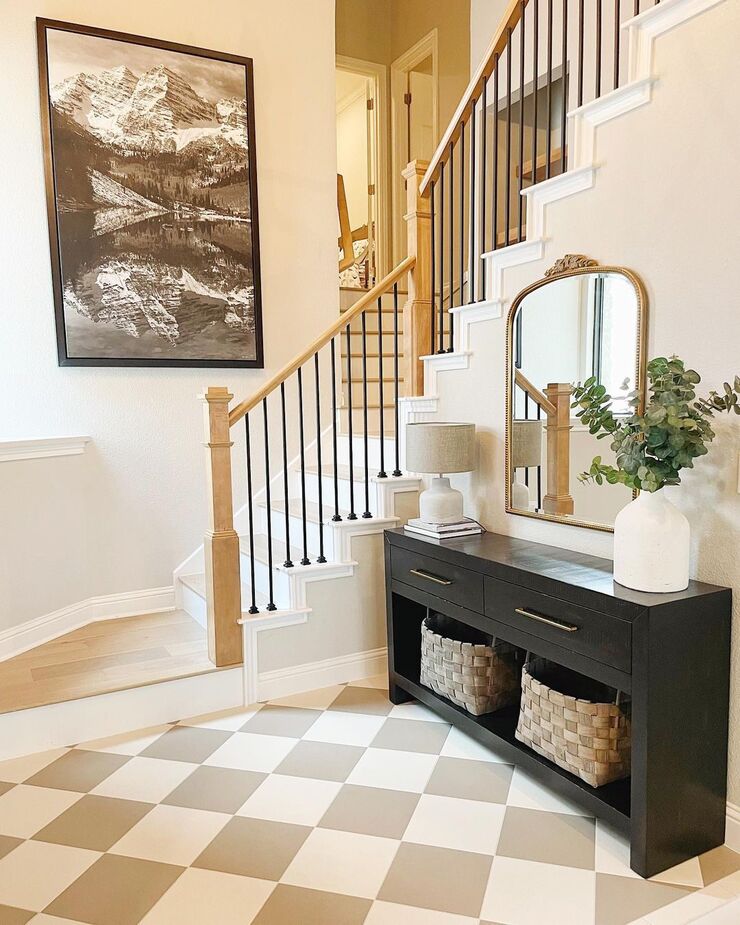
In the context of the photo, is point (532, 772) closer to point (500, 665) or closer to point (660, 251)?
point (500, 665)

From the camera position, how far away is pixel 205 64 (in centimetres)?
384

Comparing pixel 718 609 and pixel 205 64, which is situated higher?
pixel 205 64

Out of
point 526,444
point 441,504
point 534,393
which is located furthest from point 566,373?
point 441,504

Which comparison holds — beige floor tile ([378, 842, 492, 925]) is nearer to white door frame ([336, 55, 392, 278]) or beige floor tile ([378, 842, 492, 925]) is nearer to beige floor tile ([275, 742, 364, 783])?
beige floor tile ([275, 742, 364, 783])

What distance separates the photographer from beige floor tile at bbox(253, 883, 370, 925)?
185 cm

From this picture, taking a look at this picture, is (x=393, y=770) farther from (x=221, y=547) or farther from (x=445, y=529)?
(x=221, y=547)

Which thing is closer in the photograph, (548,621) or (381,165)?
(548,621)

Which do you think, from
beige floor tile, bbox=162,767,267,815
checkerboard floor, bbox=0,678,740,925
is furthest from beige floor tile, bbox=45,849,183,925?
beige floor tile, bbox=162,767,267,815

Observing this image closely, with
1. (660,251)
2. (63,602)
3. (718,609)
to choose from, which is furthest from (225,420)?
(718,609)

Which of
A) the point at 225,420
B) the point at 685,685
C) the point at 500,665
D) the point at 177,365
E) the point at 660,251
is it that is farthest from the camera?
the point at 177,365

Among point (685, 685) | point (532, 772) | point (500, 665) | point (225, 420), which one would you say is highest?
point (225, 420)

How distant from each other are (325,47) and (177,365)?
214 cm

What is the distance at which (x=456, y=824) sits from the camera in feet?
7.40

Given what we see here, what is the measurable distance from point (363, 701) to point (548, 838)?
3.73 feet
